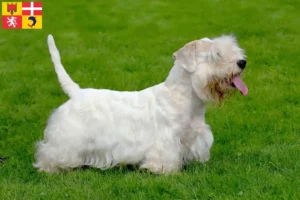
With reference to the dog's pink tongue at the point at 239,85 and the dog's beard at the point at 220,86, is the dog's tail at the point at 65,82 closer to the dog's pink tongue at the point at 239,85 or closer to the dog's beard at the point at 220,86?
the dog's beard at the point at 220,86

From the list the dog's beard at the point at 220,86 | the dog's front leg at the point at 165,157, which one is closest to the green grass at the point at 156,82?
the dog's front leg at the point at 165,157

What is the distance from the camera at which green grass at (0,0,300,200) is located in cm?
521

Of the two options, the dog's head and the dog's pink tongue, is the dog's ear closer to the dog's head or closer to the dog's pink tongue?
the dog's head

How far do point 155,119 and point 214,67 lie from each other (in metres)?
0.93

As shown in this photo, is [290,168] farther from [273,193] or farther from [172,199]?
[172,199]

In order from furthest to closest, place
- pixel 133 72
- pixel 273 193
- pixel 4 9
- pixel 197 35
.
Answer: pixel 4 9
pixel 197 35
pixel 133 72
pixel 273 193

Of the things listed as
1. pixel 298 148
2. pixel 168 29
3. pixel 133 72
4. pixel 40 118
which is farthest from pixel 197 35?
pixel 298 148

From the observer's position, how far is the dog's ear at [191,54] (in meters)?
5.84

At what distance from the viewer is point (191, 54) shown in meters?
5.85

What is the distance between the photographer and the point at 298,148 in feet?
20.6

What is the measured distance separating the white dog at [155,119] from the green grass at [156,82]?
21cm

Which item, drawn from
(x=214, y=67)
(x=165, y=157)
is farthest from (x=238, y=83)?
(x=165, y=157)

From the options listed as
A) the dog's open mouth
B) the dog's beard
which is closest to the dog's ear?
the dog's beard

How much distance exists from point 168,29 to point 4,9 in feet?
20.4
